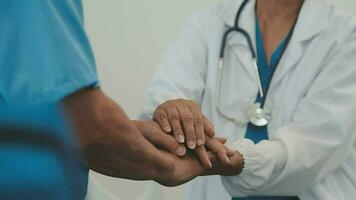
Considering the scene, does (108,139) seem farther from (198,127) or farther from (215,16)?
(215,16)

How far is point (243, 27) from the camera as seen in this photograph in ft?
5.11

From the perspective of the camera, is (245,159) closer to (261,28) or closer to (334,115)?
(334,115)

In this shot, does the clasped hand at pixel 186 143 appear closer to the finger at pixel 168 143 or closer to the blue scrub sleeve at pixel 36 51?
the finger at pixel 168 143

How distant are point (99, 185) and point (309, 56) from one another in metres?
0.88

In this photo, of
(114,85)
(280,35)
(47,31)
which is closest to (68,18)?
(47,31)

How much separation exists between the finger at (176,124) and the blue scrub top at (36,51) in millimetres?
578

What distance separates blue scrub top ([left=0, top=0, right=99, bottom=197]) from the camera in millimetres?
602

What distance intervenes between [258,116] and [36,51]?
0.90m

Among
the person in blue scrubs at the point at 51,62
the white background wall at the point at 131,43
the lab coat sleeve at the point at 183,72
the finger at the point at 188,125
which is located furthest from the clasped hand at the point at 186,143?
the white background wall at the point at 131,43

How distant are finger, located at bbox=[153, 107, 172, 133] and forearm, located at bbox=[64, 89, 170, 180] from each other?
9.8 inches

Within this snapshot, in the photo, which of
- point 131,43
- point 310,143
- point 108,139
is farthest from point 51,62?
point 131,43

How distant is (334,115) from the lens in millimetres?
1345

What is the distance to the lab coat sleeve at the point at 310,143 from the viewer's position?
1.32m

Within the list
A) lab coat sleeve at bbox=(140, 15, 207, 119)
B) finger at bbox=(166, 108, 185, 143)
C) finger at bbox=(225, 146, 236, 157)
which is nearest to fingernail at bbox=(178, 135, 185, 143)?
finger at bbox=(166, 108, 185, 143)
